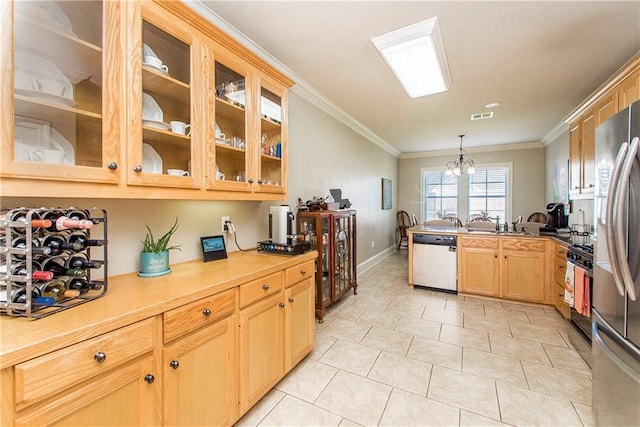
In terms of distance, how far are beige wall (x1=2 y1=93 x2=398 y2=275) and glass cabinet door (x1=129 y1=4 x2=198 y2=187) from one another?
1.09 feet

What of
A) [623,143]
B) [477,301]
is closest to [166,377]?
[623,143]

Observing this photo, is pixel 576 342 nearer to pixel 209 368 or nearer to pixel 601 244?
pixel 601 244

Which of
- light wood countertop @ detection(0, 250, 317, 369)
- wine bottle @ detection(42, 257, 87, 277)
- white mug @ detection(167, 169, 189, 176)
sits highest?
white mug @ detection(167, 169, 189, 176)

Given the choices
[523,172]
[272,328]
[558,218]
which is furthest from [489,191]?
[272,328]

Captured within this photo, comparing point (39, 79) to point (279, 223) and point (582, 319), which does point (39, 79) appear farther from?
point (582, 319)

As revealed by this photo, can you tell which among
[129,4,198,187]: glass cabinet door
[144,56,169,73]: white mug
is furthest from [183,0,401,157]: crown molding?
[144,56,169,73]: white mug

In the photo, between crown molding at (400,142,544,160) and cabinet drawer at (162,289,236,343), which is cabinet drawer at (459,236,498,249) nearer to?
cabinet drawer at (162,289,236,343)

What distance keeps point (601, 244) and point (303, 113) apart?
2802mm

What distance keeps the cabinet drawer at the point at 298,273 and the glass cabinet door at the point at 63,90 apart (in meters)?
1.15

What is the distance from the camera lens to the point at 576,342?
229 cm

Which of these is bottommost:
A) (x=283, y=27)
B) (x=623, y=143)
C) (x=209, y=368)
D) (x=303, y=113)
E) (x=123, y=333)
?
(x=209, y=368)

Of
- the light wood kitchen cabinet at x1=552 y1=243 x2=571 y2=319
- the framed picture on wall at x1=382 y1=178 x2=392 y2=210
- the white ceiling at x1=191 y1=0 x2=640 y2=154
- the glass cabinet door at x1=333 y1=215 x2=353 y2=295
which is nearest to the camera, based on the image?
the white ceiling at x1=191 y1=0 x2=640 y2=154

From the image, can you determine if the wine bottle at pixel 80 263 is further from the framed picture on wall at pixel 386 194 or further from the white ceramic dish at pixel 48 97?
the framed picture on wall at pixel 386 194

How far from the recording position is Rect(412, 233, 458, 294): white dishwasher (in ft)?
12.2
